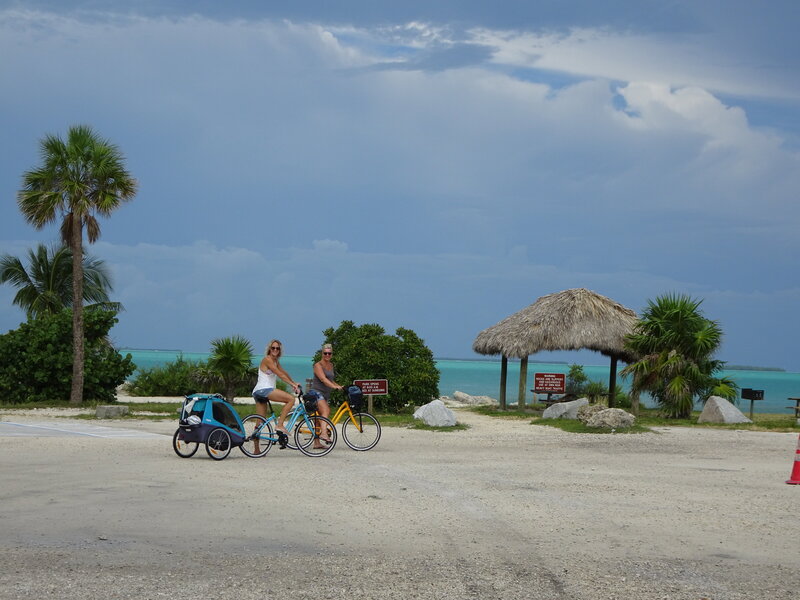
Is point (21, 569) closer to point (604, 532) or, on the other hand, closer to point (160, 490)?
point (160, 490)

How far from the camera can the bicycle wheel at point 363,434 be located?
47.0 feet

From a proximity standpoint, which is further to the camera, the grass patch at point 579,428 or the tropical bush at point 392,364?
the tropical bush at point 392,364

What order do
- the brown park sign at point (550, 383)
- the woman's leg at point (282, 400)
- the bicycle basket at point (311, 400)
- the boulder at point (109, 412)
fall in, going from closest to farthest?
the woman's leg at point (282, 400) → the bicycle basket at point (311, 400) → the boulder at point (109, 412) → the brown park sign at point (550, 383)

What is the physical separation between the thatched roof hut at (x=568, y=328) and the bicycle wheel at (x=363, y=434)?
453 inches

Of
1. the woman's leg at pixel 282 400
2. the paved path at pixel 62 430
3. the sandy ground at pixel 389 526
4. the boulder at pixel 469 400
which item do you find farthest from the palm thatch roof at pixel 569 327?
the woman's leg at pixel 282 400

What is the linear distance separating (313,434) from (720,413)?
492 inches

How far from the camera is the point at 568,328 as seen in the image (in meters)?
25.6

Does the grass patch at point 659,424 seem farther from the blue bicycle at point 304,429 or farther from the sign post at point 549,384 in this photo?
the blue bicycle at point 304,429

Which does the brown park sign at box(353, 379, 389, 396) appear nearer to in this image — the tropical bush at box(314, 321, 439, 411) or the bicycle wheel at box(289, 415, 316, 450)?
the tropical bush at box(314, 321, 439, 411)

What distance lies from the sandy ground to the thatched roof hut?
1150 centimetres

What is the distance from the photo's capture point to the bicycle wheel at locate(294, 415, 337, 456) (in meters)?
13.2

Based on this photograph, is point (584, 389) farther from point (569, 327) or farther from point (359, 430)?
point (359, 430)

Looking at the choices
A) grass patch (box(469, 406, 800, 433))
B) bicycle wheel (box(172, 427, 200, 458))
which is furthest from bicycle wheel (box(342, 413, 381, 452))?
grass patch (box(469, 406, 800, 433))

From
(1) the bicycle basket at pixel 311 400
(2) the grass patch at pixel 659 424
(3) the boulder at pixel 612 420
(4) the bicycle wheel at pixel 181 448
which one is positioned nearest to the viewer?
(4) the bicycle wheel at pixel 181 448
